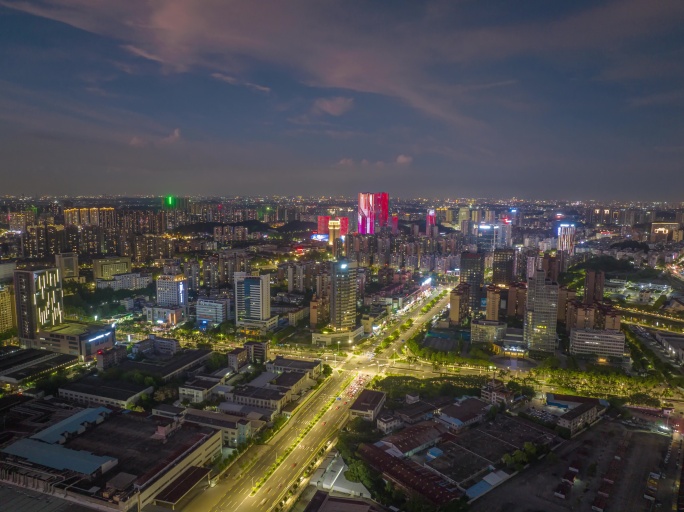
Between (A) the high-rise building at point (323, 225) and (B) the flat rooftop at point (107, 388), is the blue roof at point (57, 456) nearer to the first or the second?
(B) the flat rooftop at point (107, 388)

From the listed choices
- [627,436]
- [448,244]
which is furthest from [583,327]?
[448,244]

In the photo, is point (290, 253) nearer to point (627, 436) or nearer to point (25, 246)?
point (25, 246)

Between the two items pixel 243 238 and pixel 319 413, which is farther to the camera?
pixel 243 238

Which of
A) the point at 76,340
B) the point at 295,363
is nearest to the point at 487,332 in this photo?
the point at 295,363

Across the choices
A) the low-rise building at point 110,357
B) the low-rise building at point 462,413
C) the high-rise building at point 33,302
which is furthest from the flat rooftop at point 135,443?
the high-rise building at point 33,302

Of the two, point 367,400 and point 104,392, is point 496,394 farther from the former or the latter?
point 104,392

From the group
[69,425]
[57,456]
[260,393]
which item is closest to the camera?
[57,456]

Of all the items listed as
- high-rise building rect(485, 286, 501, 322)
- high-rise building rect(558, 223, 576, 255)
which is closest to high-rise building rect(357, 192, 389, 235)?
high-rise building rect(558, 223, 576, 255)
